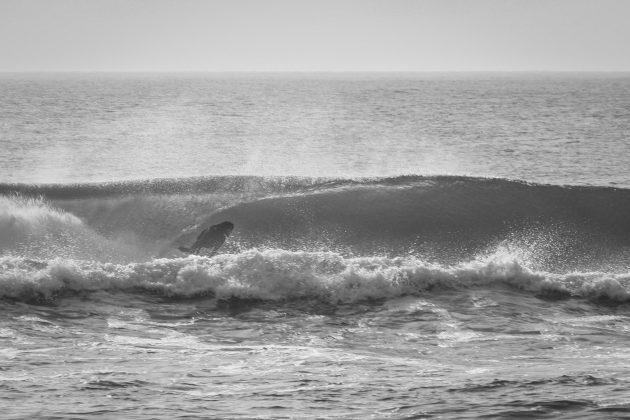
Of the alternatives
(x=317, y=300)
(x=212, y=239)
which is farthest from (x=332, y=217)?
(x=317, y=300)

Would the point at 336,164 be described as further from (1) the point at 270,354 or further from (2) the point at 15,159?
(1) the point at 270,354

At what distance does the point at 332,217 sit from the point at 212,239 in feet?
9.59

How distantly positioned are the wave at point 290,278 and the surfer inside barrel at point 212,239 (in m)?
1.35

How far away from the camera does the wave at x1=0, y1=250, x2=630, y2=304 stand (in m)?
17.5

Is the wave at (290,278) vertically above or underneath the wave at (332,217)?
underneath

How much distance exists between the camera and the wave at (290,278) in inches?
691

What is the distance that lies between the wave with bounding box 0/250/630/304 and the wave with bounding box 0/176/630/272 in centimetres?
133

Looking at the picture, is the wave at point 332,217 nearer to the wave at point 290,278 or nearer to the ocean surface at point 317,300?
the ocean surface at point 317,300

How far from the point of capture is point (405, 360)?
1327 centimetres

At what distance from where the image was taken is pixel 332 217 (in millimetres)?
21750

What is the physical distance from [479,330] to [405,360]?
2326 millimetres

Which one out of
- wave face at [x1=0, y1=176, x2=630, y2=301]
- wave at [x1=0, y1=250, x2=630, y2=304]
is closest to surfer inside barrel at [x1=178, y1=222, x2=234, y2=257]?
wave face at [x1=0, y1=176, x2=630, y2=301]

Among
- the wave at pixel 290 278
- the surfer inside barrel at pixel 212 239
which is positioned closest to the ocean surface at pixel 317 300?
the wave at pixel 290 278

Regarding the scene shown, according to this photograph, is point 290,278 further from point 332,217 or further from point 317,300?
point 332,217
